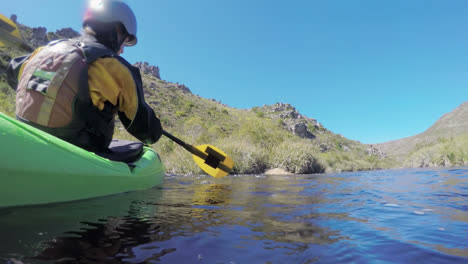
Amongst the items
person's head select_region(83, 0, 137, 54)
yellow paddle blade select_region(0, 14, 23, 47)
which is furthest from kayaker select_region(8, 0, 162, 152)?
yellow paddle blade select_region(0, 14, 23, 47)

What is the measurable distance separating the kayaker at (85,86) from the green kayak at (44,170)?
17.7 inches

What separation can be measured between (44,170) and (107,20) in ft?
6.44

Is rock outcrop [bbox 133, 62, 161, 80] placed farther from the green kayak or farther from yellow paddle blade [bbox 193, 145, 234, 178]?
the green kayak

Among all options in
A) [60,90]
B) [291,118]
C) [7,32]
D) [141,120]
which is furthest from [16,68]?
[291,118]

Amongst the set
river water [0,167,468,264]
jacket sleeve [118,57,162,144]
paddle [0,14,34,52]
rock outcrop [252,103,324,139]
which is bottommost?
river water [0,167,468,264]

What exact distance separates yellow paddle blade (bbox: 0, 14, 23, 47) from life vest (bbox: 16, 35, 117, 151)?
1.32 metres

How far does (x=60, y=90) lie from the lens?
241 cm

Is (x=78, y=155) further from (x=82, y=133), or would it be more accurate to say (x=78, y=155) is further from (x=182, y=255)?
(x=182, y=255)

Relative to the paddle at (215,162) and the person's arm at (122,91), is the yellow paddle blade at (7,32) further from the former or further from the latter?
the paddle at (215,162)

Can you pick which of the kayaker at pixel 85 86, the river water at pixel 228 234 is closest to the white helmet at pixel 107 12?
the kayaker at pixel 85 86

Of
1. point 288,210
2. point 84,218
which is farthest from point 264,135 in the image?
point 84,218

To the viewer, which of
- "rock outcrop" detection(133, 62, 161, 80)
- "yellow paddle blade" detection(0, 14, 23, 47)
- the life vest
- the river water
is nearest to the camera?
the river water

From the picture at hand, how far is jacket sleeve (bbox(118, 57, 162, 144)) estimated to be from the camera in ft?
9.45

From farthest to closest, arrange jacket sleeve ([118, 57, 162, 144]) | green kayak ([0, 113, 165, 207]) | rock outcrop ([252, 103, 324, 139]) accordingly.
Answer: rock outcrop ([252, 103, 324, 139]) → jacket sleeve ([118, 57, 162, 144]) → green kayak ([0, 113, 165, 207])
